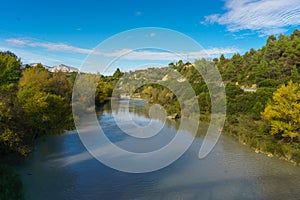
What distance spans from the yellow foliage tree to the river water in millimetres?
1628

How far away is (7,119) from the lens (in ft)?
29.6

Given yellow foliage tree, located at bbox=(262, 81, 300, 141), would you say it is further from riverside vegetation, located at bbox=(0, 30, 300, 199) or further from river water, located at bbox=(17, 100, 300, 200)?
river water, located at bbox=(17, 100, 300, 200)

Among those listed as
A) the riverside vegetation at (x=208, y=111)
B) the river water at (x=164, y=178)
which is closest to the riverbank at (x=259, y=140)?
the riverside vegetation at (x=208, y=111)

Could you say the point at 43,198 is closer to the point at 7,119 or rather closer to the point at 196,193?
the point at 7,119

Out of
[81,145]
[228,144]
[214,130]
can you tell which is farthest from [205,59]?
[81,145]

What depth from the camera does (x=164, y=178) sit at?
29.7 feet

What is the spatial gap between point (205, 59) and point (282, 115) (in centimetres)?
2314

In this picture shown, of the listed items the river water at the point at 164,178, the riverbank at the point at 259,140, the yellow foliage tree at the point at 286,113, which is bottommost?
the river water at the point at 164,178

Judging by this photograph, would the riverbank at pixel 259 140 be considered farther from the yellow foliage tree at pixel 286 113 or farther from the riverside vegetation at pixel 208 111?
the yellow foliage tree at pixel 286 113

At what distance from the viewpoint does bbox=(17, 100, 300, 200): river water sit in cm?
782

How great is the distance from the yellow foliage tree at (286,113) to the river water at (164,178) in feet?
5.34

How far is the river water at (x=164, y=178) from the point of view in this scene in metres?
7.82

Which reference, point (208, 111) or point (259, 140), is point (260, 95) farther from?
point (208, 111)

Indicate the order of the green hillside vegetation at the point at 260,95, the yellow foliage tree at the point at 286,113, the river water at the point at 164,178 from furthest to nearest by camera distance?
the green hillside vegetation at the point at 260,95, the yellow foliage tree at the point at 286,113, the river water at the point at 164,178
